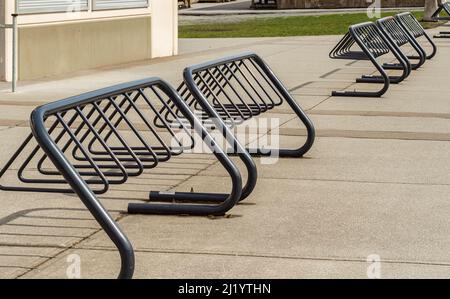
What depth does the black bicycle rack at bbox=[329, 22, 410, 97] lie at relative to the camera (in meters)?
15.8

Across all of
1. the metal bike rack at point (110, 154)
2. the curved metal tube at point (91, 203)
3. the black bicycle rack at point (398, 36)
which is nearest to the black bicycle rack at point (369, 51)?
the black bicycle rack at point (398, 36)

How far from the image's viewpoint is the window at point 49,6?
1752cm

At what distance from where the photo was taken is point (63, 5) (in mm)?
18797

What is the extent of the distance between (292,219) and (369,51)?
28.2 feet

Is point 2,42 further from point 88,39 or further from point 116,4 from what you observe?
point 116,4

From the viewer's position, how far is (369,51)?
53.0 ft

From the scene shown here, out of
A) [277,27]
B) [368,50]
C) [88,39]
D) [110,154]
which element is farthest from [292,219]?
[277,27]

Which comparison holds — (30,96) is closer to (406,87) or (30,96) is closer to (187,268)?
(406,87)

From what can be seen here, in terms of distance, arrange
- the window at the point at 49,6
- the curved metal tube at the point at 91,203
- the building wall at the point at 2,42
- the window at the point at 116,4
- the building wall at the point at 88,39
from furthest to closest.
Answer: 1. the window at the point at 116,4
2. the building wall at the point at 88,39
3. the window at the point at 49,6
4. the building wall at the point at 2,42
5. the curved metal tube at the point at 91,203

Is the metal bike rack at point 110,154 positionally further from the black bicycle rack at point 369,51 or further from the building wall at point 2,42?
the building wall at point 2,42

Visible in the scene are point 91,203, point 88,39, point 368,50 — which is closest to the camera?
point 91,203

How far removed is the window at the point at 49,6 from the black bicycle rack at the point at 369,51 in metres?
4.41

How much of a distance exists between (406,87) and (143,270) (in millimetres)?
11407

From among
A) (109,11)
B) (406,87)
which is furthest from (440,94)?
(109,11)
